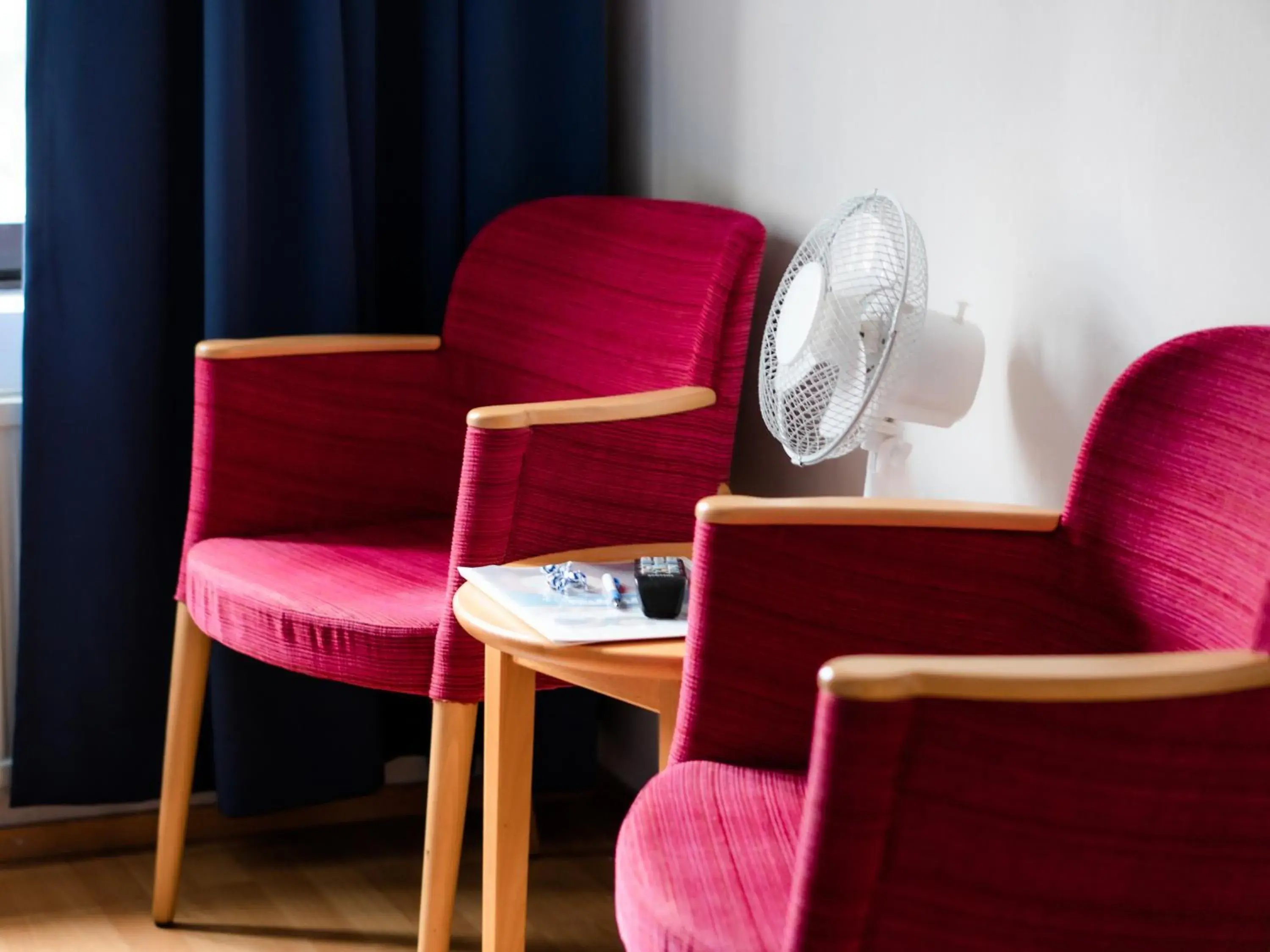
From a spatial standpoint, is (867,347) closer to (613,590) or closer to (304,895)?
(613,590)

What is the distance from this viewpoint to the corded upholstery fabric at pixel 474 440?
1.91 metres

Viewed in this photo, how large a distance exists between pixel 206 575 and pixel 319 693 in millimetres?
542

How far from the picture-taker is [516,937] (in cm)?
180

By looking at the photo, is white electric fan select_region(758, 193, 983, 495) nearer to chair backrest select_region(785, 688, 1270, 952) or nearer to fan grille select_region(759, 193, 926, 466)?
fan grille select_region(759, 193, 926, 466)

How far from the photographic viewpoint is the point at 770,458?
7.87 ft

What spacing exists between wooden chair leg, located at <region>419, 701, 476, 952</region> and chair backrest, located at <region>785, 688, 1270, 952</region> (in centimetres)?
87

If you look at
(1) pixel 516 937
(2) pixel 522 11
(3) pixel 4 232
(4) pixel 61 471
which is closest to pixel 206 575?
(4) pixel 61 471

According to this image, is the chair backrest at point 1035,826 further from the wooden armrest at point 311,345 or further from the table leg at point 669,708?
the wooden armrest at point 311,345

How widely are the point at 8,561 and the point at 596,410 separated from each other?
1070 millimetres

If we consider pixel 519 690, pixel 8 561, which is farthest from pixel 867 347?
pixel 8 561

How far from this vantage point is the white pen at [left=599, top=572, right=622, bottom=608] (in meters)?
1.66

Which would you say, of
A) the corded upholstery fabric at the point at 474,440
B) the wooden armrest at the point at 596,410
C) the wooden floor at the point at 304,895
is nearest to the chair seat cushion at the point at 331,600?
the corded upholstery fabric at the point at 474,440

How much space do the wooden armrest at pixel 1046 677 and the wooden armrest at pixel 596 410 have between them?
2.80ft

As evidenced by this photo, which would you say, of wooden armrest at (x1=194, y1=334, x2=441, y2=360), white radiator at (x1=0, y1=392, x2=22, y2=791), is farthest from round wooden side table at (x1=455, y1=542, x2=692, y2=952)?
white radiator at (x1=0, y1=392, x2=22, y2=791)
